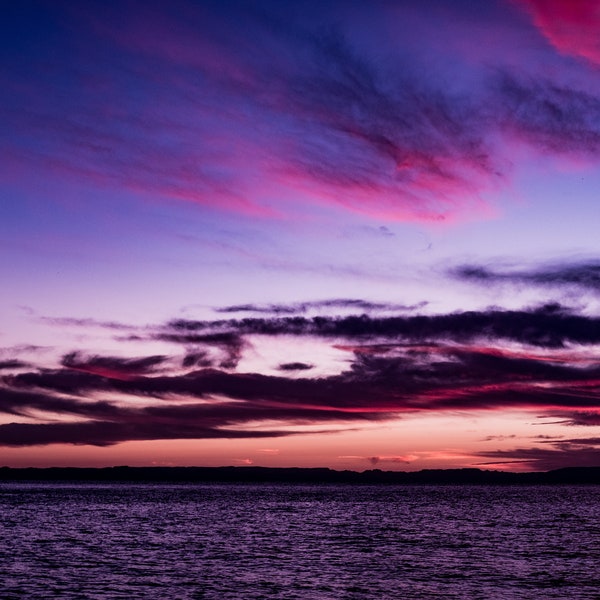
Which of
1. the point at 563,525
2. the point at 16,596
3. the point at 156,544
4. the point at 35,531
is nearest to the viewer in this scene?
the point at 16,596

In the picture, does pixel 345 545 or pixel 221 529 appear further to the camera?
pixel 221 529

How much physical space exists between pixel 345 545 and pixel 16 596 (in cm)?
3825

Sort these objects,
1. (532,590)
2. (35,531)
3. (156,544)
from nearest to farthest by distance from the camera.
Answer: (532,590), (156,544), (35,531)

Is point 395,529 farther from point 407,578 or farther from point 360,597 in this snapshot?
point 360,597

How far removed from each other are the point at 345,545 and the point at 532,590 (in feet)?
96.7

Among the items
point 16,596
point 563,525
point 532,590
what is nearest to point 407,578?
point 532,590

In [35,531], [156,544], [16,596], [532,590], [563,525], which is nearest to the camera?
[16,596]

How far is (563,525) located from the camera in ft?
357

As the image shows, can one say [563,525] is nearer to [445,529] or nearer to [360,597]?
[445,529]

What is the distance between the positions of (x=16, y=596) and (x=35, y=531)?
46.2 meters

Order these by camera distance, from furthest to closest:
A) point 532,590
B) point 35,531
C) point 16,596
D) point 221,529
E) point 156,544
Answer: point 221,529 → point 35,531 → point 156,544 → point 532,590 → point 16,596

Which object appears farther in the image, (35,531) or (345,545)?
(35,531)

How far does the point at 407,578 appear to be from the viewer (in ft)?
177

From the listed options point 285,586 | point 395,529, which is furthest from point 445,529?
point 285,586
